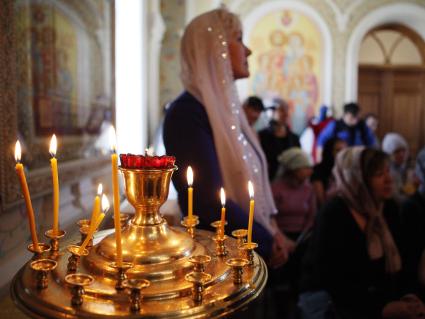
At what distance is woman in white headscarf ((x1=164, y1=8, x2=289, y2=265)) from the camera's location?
4.98 ft

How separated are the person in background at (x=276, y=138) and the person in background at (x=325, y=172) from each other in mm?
286

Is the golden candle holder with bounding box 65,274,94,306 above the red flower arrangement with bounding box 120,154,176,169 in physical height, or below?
below

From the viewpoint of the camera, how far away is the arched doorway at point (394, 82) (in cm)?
770

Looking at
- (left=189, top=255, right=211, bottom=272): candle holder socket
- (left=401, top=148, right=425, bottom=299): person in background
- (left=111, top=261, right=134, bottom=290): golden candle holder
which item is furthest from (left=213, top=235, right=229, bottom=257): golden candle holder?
(left=401, top=148, right=425, bottom=299): person in background

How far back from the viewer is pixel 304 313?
1927 mm

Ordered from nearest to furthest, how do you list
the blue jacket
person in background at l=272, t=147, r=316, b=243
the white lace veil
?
the blue jacket < the white lace veil < person in background at l=272, t=147, r=316, b=243

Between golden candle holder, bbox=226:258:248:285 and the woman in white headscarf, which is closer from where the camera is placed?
golden candle holder, bbox=226:258:248:285

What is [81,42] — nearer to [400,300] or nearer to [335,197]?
[335,197]

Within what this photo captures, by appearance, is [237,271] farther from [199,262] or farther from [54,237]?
→ [54,237]

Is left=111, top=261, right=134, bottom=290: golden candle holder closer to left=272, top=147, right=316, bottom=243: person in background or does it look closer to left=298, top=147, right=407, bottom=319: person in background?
left=298, top=147, right=407, bottom=319: person in background

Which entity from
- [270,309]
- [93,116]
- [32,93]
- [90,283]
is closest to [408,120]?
[270,309]

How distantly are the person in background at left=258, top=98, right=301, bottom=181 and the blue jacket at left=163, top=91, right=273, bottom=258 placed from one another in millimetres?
2109

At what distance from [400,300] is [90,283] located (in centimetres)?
165

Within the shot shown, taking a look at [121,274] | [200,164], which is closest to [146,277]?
[121,274]
